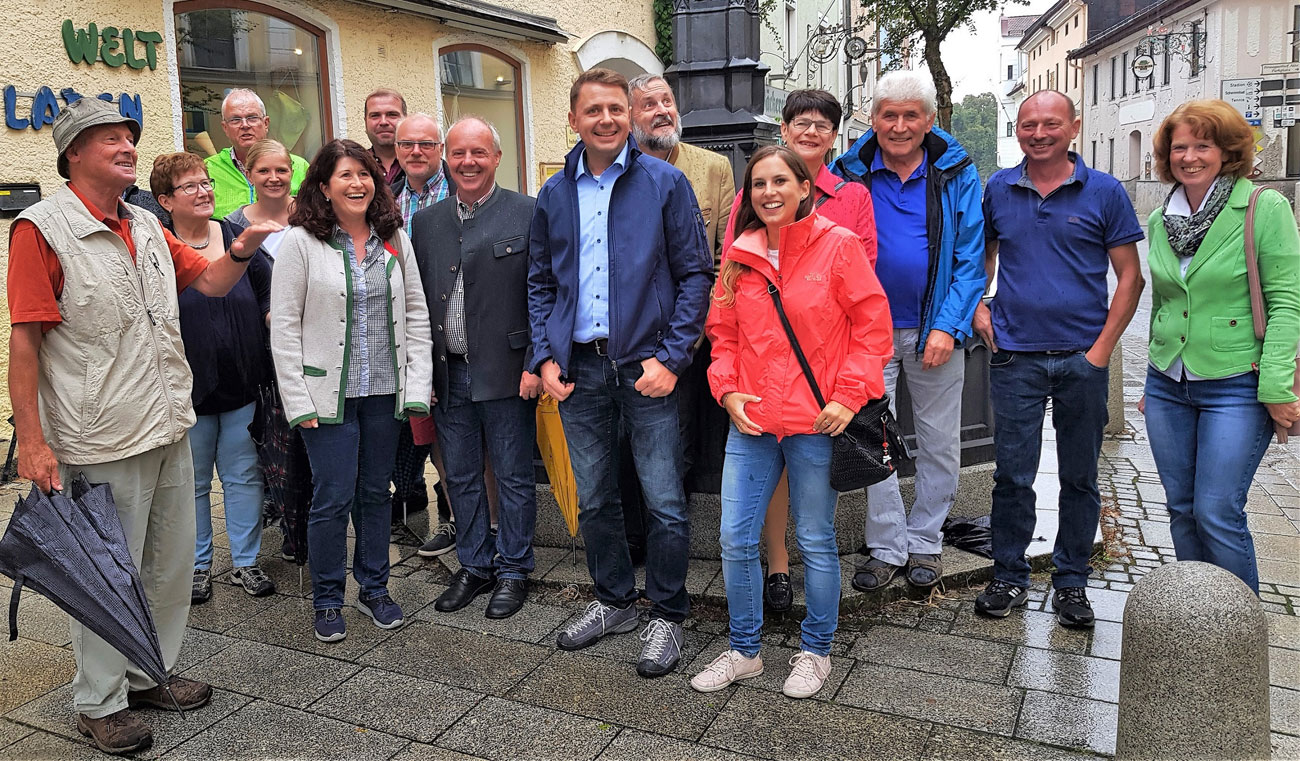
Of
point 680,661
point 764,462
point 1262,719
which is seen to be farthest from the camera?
point 680,661

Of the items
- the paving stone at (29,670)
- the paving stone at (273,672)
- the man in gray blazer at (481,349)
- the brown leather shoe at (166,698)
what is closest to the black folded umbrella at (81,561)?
the brown leather shoe at (166,698)

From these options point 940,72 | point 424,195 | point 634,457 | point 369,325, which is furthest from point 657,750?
point 940,72

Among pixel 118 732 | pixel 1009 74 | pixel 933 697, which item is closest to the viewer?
pixel 118 732

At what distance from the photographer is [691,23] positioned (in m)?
5.42

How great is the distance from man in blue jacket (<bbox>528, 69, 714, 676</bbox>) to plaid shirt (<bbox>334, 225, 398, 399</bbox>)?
23.3 inches

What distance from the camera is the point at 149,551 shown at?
356cm

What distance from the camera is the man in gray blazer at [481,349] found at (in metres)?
4.19

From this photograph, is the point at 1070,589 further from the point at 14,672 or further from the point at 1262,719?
the point at 14,672

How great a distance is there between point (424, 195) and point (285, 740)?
8.46ft

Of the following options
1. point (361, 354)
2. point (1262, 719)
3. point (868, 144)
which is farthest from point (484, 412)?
point (1262, 719)

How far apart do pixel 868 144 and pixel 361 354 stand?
7.34 feet

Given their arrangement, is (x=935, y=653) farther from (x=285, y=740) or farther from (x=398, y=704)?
(x=285, y=740)

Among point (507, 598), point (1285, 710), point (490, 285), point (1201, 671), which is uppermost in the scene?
point (490, 285)

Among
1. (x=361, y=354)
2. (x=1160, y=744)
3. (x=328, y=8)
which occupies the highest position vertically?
(x=328, y=8)
